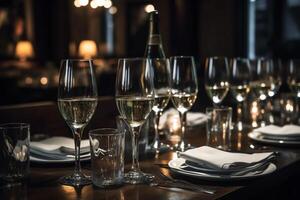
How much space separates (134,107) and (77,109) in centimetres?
13

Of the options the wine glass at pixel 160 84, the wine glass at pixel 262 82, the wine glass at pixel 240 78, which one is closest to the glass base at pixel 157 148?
the wine glass at pixel 160 84

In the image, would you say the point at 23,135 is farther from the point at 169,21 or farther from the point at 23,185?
the point at 169,21

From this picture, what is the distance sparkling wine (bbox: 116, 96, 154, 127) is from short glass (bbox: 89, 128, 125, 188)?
0.22 feet

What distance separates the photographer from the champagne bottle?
5.03 ft

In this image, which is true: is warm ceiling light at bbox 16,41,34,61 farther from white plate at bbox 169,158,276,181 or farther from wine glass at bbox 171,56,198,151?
white plate at bbox 169,158,276,181

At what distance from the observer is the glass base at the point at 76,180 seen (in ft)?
3.27

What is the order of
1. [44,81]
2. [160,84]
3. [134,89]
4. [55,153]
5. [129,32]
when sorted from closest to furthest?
1. [134,89]
2. [55,153]
3. [160,84]
4. [44,81]
5. [129,32]

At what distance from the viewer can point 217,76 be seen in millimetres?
1599

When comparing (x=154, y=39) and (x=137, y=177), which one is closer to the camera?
(x=137, y=177)

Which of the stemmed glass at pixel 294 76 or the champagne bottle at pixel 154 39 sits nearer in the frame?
the champagne bottle at pixel 154 39

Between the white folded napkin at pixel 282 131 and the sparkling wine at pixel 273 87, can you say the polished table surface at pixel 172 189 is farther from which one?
the sparkling wine at pixel 273 87

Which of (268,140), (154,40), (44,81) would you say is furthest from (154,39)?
(44,81)

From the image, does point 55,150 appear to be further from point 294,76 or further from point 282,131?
point 294,76

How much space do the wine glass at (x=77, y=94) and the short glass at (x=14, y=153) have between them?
9 centimetres
